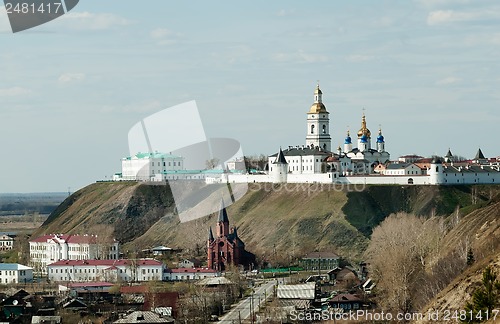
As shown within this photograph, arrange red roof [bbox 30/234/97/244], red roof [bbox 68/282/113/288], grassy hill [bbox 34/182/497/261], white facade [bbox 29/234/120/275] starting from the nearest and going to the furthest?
red roof [bbox 68/282/113/288] → grassy hill [bbox 34/182/497/261] → white facade [bbox 29/234/120/275] → red roof [bbox 30/234/97/244]

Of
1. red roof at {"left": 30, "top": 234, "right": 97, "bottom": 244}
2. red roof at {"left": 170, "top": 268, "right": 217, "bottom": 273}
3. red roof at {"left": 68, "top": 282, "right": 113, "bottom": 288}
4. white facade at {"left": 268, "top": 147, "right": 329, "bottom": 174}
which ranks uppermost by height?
white facade at {"left": 268, "top": 147, "right": 329, "bottom": 174}

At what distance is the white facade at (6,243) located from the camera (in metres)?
103

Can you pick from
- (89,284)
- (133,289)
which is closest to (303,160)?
(89,284)

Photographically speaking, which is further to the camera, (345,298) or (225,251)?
(225,251)

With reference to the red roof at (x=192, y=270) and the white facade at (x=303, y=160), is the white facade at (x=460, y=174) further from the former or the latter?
the red roof at (x=192, y=270)

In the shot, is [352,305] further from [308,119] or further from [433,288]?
[308,119]

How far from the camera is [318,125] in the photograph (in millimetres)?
103812

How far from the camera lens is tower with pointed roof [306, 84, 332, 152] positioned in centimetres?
10369

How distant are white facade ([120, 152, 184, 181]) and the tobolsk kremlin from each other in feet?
15.9

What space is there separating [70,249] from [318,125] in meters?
25.2

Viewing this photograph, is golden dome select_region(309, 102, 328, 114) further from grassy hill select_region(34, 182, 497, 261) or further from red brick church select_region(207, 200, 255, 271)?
red brick church select_region(207, 200, 255, 271)

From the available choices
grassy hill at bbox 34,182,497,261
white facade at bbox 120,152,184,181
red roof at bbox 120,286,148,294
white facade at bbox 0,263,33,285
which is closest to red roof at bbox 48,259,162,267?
white facade at bbox 0,263,33,285

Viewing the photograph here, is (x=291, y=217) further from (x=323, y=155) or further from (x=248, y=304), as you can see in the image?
(x=248, y=304)

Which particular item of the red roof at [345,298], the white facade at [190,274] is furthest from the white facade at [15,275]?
the red roof at [345,298]
